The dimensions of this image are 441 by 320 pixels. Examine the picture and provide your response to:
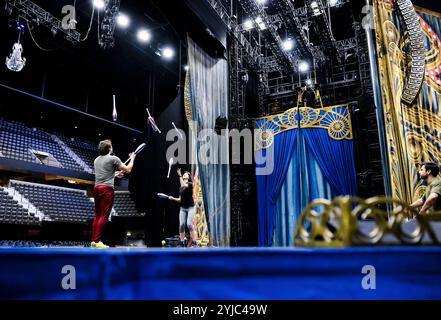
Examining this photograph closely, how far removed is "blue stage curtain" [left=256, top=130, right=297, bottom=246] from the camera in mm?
8242

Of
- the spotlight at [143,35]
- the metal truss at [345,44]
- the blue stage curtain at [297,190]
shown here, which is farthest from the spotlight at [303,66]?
the spotlight at [143,35]

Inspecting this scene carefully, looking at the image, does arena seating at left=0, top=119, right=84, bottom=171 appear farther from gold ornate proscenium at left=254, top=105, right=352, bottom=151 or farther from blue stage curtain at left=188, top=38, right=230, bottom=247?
gold ornate proscenium at left=254, top=105, right=352, bottom=151

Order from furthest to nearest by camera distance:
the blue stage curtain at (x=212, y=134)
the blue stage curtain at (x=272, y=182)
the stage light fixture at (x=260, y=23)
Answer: the blue stage curtain at (x=272, y=182), the stage light fixture at (x=260, y=23), the blue stage curtain at (x=212, y=134)

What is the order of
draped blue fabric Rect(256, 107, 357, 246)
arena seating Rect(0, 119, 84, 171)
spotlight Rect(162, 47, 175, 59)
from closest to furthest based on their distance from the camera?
draped blue fabric Rect(256, 107, 357, 246) < spotlight Rect(162, 47, 175, 59) < arena seating Rect(0, 119, 84, 171)

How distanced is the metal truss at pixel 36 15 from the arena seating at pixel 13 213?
15.2 feet

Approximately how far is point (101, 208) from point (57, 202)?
Answer: 7.19 meters

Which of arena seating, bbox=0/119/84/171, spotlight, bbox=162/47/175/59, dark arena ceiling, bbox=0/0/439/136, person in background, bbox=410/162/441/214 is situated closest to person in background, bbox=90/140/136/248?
dark arena ceiling, bbox=0/0/439/136

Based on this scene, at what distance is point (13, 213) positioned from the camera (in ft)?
27.6

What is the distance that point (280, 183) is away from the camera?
8312 millimetres

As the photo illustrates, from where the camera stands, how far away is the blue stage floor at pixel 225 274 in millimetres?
980

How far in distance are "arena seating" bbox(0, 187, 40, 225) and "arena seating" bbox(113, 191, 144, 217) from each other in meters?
2.96

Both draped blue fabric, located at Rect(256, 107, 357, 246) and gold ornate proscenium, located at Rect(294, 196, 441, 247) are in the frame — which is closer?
gold ornate proscenium, located at Rect(294, 196, 441, 247)

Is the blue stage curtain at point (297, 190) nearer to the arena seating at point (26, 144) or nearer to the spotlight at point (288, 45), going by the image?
the spotlight at point (288, 45)
